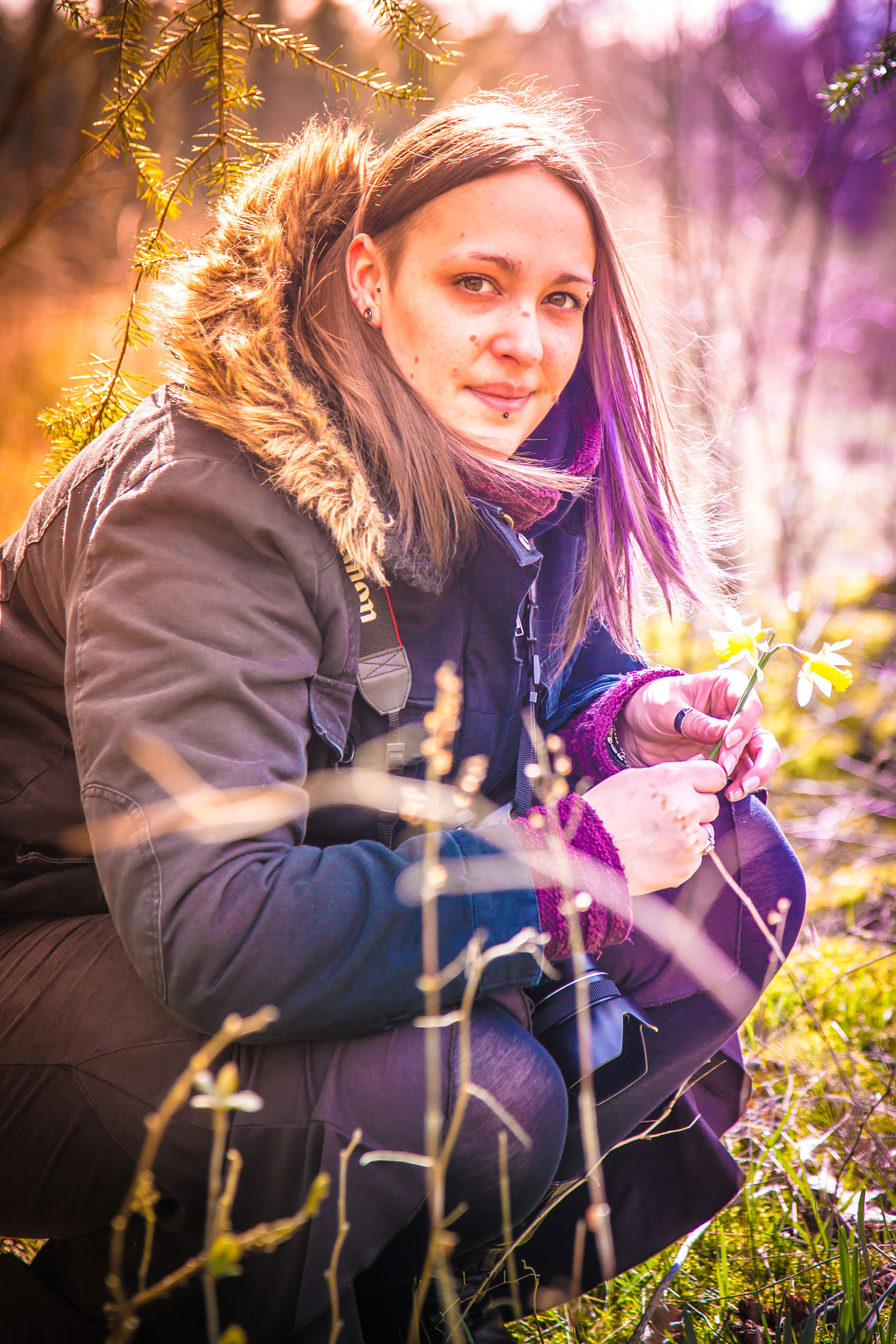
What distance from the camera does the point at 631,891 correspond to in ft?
4.60

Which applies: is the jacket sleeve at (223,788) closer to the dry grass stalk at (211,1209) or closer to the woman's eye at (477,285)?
the dry grass stalk at (211,1209)

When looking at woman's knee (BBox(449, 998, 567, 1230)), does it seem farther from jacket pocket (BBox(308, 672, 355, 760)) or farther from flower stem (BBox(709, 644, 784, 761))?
flower stem (BBox(709, 644, 784, 761))

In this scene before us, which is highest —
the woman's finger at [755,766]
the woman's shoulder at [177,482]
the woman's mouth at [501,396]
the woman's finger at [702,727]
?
the woman's mouth at [501,396]

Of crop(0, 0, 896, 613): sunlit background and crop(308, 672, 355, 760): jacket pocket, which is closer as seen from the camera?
crop(308, 672, 355, 760): jacket pocket

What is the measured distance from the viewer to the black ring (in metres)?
1.78

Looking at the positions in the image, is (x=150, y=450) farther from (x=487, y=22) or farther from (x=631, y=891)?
(x=487, y=22)

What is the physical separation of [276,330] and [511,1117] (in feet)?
4.24

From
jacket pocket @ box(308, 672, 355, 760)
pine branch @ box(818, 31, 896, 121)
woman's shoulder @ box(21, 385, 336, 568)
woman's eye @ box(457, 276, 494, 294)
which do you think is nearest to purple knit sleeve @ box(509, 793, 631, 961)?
jacket pocket @ box(308, 672, 355, 760)

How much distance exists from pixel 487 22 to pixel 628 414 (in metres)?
3.21

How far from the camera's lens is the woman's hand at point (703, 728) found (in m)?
1.67

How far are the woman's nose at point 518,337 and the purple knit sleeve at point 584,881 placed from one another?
0.87 metres

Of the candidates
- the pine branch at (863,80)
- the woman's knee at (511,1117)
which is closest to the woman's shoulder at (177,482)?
the woman's knee at (511,1117)

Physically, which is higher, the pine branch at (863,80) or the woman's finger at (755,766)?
the pine branch at (863,80)

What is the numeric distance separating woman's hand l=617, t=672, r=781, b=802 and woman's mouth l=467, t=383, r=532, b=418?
2.18 ft
